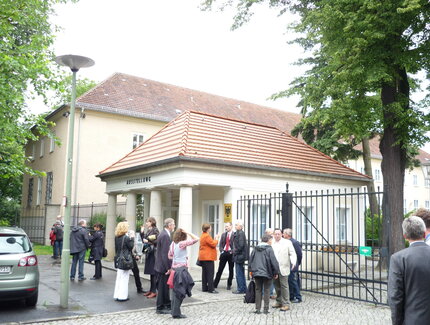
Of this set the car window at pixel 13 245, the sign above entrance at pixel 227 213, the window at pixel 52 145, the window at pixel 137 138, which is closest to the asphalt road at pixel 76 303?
the car window at pixel 13 245

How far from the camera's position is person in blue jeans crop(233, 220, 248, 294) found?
1199 centimetres

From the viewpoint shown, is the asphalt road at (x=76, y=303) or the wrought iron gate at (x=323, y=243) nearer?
the asphalt road at (x=76, y=303)

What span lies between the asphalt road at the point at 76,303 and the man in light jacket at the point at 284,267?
2971 mm

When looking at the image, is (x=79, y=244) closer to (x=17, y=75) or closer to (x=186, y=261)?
(x=186, y=261)

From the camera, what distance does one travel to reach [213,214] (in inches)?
674

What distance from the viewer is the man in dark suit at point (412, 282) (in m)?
4.55

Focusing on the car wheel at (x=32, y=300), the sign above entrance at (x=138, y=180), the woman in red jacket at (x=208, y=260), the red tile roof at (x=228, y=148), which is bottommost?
the car wheel at (x=32, y=300)

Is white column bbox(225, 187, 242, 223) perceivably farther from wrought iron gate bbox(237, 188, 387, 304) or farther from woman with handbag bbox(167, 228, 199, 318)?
woman with handbag bbox(167, 228, 199, 318)

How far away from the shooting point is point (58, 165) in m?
30.6

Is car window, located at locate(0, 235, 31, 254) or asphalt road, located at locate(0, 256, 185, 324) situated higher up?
car window, located at locate(0, 235, 31, 254)

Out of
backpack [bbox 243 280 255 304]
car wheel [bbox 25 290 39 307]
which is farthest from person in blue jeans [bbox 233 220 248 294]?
car wheel [bbox 25 290 39 307]

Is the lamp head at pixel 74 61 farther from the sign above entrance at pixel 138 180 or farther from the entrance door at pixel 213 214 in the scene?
the entrance door at pixel 213 214

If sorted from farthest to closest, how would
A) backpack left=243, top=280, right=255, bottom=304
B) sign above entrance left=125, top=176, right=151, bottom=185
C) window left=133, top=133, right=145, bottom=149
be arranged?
1. window left=133, top=133, right=145, bottom=149
2. sign above entrance left=125, top=176, right=151, bottom=185
3. backpack left=243, top=280, right=255, bottom=304

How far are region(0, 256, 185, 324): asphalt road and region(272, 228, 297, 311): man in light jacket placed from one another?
2971 millimetres
